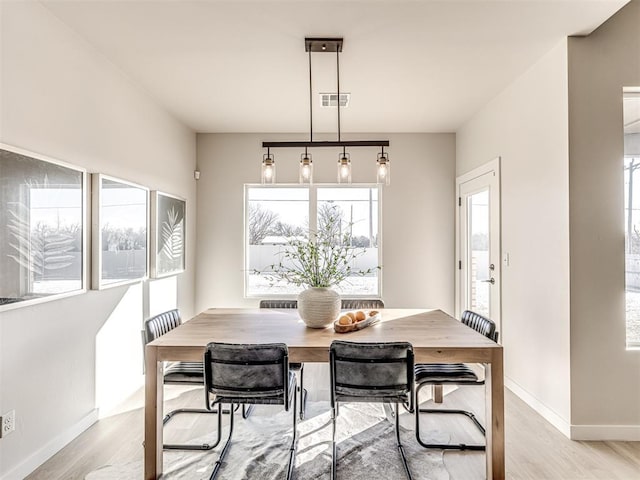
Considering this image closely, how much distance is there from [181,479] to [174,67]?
9.16 feet

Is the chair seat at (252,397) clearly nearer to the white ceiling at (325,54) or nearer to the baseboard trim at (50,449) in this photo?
the baseboard trim at (50,449)

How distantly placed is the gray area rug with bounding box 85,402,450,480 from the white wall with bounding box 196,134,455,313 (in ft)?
7.09

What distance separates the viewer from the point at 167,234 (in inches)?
156

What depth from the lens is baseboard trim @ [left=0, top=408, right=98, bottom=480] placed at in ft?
6.81

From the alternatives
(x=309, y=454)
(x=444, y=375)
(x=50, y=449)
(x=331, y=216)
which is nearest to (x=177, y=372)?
(x=50, y=449)

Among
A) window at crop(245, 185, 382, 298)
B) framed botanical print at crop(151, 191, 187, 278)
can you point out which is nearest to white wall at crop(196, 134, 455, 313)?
window at crop(245, 185, 382, 298)

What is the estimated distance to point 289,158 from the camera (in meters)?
4.84

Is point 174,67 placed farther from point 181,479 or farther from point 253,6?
point 181,479

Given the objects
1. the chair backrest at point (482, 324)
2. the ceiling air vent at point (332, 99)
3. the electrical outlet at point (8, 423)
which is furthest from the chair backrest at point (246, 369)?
the ceiling air vent at point (332, 99)

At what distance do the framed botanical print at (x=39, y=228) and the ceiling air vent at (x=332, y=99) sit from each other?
6.85ft

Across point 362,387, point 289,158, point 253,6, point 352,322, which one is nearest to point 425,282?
point 289,158

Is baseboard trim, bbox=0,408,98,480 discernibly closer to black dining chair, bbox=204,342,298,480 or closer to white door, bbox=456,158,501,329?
black dining chair, bbox=204,342,298,480

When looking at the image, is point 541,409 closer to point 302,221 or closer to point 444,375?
point 444,375

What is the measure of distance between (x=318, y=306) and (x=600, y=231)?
1.91 meters
